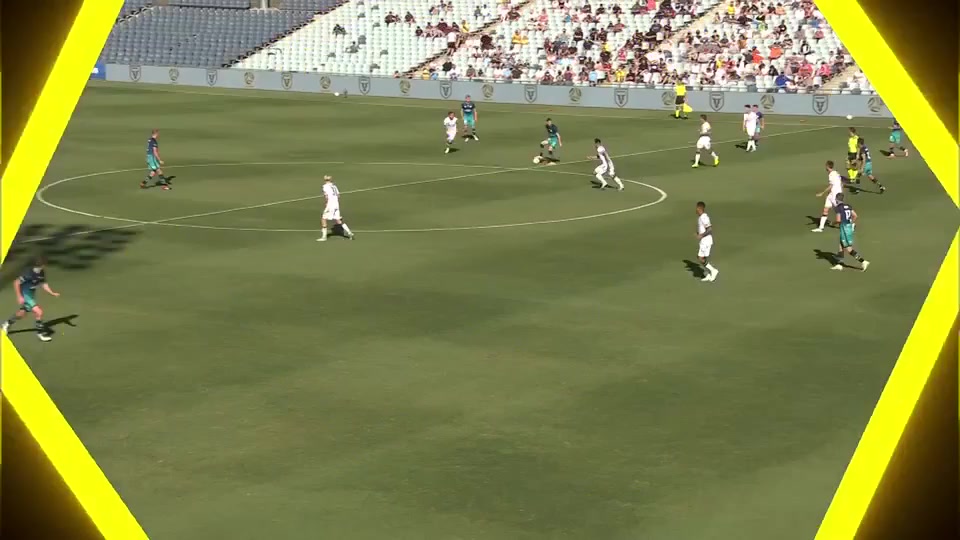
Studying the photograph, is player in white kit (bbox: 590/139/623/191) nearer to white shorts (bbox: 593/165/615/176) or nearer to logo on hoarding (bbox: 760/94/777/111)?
white shorts (bbox: 593/165/615/176)

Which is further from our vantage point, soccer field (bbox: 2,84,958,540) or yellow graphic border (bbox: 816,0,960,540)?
soccer field (bbox: 2,84,958,540)

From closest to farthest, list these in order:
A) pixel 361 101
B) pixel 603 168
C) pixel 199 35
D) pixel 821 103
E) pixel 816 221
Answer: pixel 816 221, pixel 603 168, pixel 821 103, pixel 361 101, pixel 199 35

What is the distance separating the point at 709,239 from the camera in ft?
79.5

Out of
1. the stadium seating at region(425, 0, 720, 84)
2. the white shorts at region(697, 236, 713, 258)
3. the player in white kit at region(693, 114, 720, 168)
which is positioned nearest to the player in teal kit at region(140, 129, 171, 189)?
the player in white kit at region(693, 114, 720, 168)

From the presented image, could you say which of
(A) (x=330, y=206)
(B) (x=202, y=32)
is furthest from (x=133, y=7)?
(A) (x=330, y=206)

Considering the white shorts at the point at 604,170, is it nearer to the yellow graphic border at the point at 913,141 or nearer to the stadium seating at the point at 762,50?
the stadium seating at the point at 762,50

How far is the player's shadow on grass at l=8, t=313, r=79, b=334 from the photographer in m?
20.6

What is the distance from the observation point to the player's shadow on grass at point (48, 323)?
2059 cm

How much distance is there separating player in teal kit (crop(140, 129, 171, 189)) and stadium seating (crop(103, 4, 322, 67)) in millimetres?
46393

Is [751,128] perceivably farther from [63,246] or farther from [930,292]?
[930,292]

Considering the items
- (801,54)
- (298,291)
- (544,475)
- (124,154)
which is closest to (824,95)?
(801,54)

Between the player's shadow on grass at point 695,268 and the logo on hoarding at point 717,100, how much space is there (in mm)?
35748

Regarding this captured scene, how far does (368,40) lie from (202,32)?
13325 mm

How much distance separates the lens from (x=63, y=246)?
27984 mm
